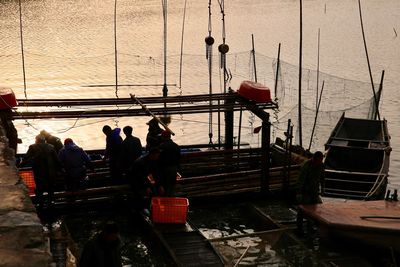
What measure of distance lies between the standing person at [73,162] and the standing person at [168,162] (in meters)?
1.47

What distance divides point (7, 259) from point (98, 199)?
751 centimetres

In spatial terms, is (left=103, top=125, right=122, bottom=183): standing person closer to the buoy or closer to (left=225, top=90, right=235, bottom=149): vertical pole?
the buoy

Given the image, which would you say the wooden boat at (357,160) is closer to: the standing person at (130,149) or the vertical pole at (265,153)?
the vertical pole at (265,153)

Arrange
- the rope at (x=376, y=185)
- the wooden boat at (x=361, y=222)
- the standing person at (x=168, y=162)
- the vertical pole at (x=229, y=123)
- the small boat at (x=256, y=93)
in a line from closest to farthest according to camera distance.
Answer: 1. the wooden boat at (x=361, y=222)
2. the standing person at (x=168, y=162)
3. the small boat at (x=256, y=93)
4. the vertical pole at (x=229, y=123)
5. the rope at (x=376, y=185)

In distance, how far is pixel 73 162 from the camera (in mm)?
10492

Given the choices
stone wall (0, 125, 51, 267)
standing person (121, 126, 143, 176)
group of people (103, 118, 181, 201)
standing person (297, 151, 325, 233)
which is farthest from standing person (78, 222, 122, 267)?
standing person (121, 126, 143, 176)

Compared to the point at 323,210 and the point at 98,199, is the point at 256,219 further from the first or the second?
the point at 98,199

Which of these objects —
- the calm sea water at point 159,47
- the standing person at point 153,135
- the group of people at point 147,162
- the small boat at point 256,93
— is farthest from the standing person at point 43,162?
the calm sea water at point 159,47

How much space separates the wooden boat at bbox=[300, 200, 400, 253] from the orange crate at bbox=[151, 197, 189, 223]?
2038 millimetres

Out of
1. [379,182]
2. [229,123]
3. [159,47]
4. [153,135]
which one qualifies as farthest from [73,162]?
[159,47]

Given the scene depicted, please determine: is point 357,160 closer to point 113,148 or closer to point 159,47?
point 113,148

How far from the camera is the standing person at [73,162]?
10.4 meters

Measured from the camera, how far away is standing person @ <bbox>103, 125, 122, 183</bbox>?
11.2 m

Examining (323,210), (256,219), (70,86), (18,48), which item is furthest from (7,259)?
(18,48)
